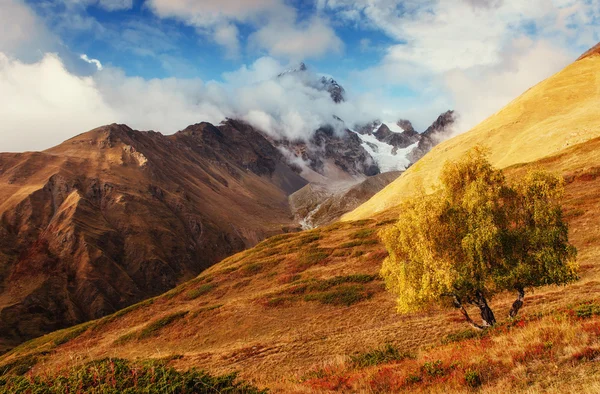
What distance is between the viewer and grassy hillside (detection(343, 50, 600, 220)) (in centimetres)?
8381

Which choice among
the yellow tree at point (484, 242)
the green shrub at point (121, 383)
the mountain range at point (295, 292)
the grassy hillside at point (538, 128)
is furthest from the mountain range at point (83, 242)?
the yellow tree at point (484, 242)

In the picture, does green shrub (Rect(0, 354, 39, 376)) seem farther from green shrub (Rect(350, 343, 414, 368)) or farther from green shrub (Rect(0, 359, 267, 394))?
green shrub (Rect(350, 343, 414, 368))

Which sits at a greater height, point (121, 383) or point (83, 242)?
point (83, 242)

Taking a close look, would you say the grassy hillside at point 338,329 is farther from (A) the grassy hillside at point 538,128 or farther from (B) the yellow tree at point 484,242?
(A) the grassy hillside at point 538,128

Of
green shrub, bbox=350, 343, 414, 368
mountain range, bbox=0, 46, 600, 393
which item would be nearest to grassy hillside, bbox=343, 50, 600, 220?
mountain range, bbox=0, 46, 600, 393

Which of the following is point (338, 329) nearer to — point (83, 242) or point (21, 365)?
point (21, 365)

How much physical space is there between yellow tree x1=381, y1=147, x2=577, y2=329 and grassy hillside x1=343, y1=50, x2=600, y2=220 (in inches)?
2124

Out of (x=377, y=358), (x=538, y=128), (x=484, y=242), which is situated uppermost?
(x=538, y=128)

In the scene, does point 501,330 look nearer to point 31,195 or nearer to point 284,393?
point 284,393

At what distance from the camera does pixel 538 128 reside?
9531 cm

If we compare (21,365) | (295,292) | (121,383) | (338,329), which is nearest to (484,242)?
(338,329)

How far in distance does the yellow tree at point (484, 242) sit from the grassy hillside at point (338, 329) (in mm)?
2437

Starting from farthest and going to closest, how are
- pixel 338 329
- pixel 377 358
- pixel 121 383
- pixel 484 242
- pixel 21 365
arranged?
pixel 21 365
pixel 338 329
pixel 484 242
pixel 377 358
pixel 121 383

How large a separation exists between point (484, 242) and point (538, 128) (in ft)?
305
